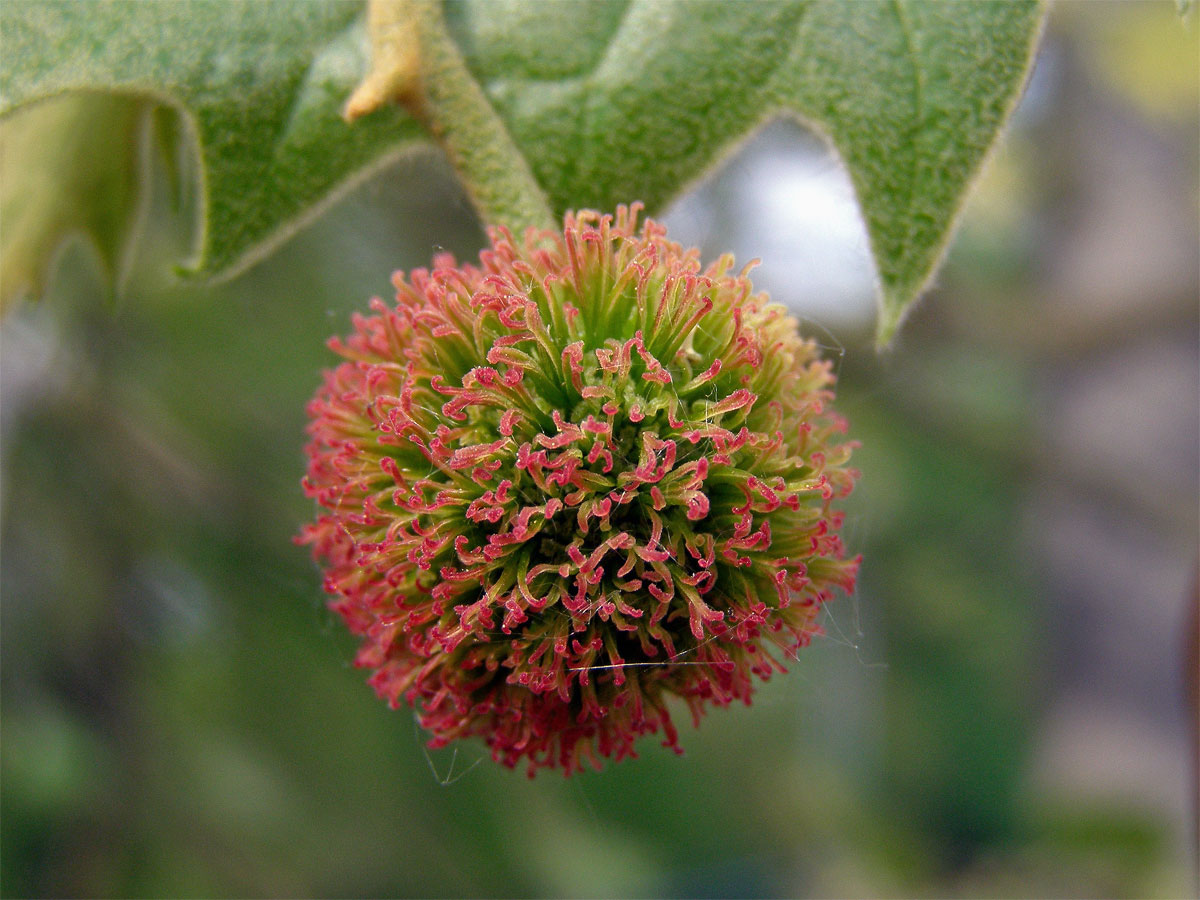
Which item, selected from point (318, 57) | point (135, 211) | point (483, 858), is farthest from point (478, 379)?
point (483, 858)

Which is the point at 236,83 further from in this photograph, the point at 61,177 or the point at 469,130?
the point at 61,177

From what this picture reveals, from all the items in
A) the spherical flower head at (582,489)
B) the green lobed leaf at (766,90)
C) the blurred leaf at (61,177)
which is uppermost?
the blurred leaf at (61,177)

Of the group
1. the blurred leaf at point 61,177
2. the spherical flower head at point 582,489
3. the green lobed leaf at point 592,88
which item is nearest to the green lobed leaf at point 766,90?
the green lobed leaf at point 592,88

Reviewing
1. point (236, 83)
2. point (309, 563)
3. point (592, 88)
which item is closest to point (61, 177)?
point (236, 83)

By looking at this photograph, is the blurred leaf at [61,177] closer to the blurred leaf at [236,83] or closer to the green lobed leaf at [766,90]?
the blurred leaf at [236,83]

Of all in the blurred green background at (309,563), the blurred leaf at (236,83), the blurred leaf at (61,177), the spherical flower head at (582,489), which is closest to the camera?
the spherical flower head at (582,489)

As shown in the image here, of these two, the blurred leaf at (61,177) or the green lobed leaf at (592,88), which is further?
the blurred leaf at (61,177)
